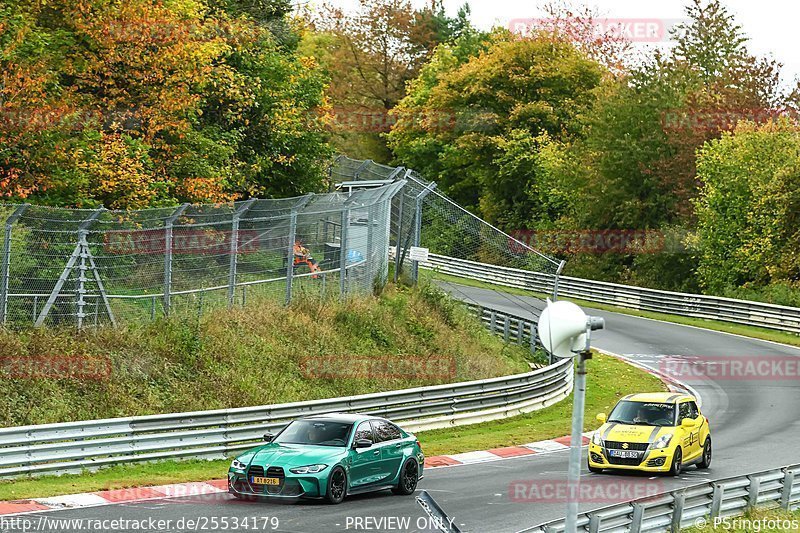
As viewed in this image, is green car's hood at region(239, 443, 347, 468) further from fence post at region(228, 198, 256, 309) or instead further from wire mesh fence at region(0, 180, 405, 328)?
fence post at region(228, 198, 256, 309)

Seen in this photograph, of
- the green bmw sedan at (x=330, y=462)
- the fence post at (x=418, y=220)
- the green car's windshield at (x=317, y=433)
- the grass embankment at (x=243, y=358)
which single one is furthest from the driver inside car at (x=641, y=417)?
the fence post at (x=418, y=220)

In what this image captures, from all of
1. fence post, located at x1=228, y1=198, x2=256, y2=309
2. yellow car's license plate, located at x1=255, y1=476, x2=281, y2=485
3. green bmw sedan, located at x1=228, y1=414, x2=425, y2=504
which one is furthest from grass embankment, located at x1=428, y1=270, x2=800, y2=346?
yellow car's license plate, located at x1=255, y1=476, x2=281, y2=485

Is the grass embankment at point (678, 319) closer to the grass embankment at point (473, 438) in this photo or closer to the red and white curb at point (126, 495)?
the grass embankment at point (473, 438)

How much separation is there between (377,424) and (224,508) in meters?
3.07

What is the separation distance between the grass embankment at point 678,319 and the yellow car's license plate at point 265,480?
19268 mm

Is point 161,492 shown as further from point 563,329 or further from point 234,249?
point 563,329

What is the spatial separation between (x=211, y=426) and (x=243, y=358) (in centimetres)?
374

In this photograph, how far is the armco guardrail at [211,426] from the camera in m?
17.7

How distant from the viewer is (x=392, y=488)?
17531mm

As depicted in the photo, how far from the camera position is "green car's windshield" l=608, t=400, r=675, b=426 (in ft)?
68.9

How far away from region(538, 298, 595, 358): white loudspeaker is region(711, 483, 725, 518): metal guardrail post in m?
7.51

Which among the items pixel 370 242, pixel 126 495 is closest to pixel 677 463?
pixel 126 495

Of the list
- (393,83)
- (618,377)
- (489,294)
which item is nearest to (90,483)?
(618,377)

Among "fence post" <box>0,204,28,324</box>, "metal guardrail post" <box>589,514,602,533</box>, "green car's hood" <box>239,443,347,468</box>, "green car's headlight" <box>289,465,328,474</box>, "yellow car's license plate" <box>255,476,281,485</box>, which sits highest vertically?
"fence post" <box>0,204,28,324</box>
